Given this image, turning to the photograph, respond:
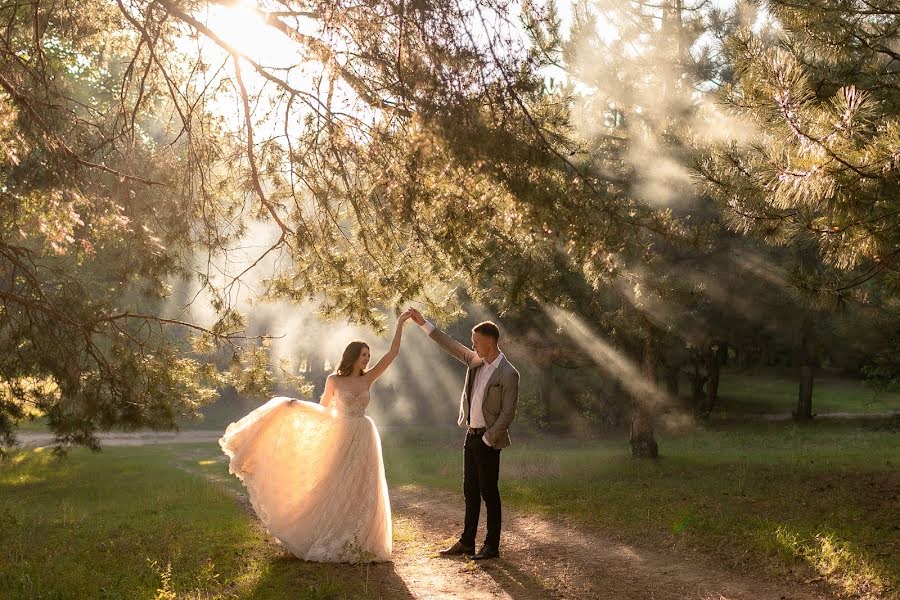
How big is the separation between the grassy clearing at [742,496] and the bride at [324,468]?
3.29 m

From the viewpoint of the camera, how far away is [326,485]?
337 inches

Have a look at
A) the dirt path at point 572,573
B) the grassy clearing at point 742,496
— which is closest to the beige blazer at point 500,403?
the dirt path at point 572,573

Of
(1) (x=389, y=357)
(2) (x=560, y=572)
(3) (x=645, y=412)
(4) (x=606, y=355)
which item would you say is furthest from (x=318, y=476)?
(4) (x=606, y=355)

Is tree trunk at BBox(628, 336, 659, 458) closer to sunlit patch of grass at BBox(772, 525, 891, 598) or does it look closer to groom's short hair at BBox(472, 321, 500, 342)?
sunlit patch of grass at BBox(772, 525, 891, 598)

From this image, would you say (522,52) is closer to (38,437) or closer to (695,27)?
(695,27)

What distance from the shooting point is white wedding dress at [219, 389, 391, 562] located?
845 cm

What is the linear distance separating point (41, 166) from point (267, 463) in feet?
17.6

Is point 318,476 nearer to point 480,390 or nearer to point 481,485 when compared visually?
point 481,485

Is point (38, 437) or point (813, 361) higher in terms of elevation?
point (813, 361)

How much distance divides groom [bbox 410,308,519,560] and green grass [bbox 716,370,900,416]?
2741 centimetres

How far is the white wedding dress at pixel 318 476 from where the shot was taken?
8453mm

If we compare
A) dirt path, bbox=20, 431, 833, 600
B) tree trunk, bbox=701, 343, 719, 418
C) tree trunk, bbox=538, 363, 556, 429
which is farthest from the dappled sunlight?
tree trunk, bbox=701, 343, 719, 418

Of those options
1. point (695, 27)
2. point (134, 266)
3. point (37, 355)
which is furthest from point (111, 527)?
point (695, 27)

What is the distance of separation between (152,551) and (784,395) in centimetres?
3909
